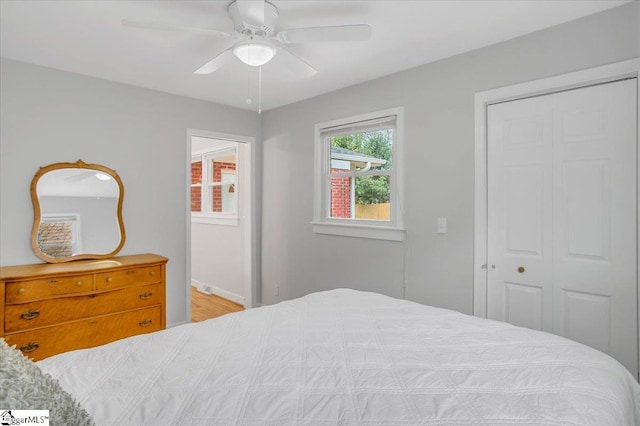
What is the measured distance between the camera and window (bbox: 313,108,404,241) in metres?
3.18

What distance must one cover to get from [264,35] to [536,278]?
7.39 ft

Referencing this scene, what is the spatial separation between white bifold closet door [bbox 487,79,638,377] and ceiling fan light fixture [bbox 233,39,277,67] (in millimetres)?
1588

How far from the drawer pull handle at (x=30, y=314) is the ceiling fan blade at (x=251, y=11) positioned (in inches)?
95.8

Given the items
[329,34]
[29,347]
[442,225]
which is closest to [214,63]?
[329,34]

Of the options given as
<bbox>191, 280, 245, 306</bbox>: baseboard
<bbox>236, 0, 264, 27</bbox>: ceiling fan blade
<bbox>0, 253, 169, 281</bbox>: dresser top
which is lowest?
<bbox>191, 280, 245, 306</bbox>: baseboard

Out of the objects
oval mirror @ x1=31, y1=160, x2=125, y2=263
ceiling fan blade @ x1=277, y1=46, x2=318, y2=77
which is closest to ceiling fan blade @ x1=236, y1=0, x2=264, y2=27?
ceiling fan blade @ x1=277, y1=46, x2=318, y2=77

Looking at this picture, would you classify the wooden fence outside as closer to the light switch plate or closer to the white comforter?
the light switch plate

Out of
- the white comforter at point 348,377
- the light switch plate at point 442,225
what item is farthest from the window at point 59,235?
the light switch plate at point 442,225

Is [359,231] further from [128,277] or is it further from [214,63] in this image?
[128,277]

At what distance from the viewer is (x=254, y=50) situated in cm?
205

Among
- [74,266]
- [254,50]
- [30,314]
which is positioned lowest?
[30,314]

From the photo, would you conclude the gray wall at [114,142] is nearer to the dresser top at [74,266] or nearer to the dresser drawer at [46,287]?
the dresser top at [74,266]

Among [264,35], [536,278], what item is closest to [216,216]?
[264,35]

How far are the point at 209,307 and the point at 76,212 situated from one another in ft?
6.58
